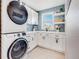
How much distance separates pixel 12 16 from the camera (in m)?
1.40

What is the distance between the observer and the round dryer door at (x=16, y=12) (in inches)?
53.4

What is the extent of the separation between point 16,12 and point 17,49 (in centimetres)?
68

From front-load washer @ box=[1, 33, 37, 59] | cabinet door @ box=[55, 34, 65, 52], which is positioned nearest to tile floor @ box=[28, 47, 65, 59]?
cabinet door @ box=[55, 34, 65, 52]

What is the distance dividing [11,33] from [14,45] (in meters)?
0.21

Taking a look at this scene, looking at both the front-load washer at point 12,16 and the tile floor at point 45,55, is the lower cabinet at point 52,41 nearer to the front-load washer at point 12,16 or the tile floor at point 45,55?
the tile floor at point 45,55

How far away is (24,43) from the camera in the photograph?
1.73 meters

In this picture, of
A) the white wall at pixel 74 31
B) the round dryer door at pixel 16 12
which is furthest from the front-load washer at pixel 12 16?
the white wall at pixel 74 31

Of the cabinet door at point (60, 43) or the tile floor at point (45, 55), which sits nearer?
the tile floor at point (45, 55)

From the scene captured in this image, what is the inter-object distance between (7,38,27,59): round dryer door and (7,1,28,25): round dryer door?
0.35 metres

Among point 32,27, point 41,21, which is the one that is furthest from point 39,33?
point 41,21

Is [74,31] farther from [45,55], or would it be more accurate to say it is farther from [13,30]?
[45,55]

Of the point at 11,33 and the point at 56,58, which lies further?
the point at 56,58

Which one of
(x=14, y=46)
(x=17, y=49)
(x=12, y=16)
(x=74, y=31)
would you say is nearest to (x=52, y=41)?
(x=17, y=49)

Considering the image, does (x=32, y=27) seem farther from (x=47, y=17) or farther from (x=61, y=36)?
(x=61, y=36)
